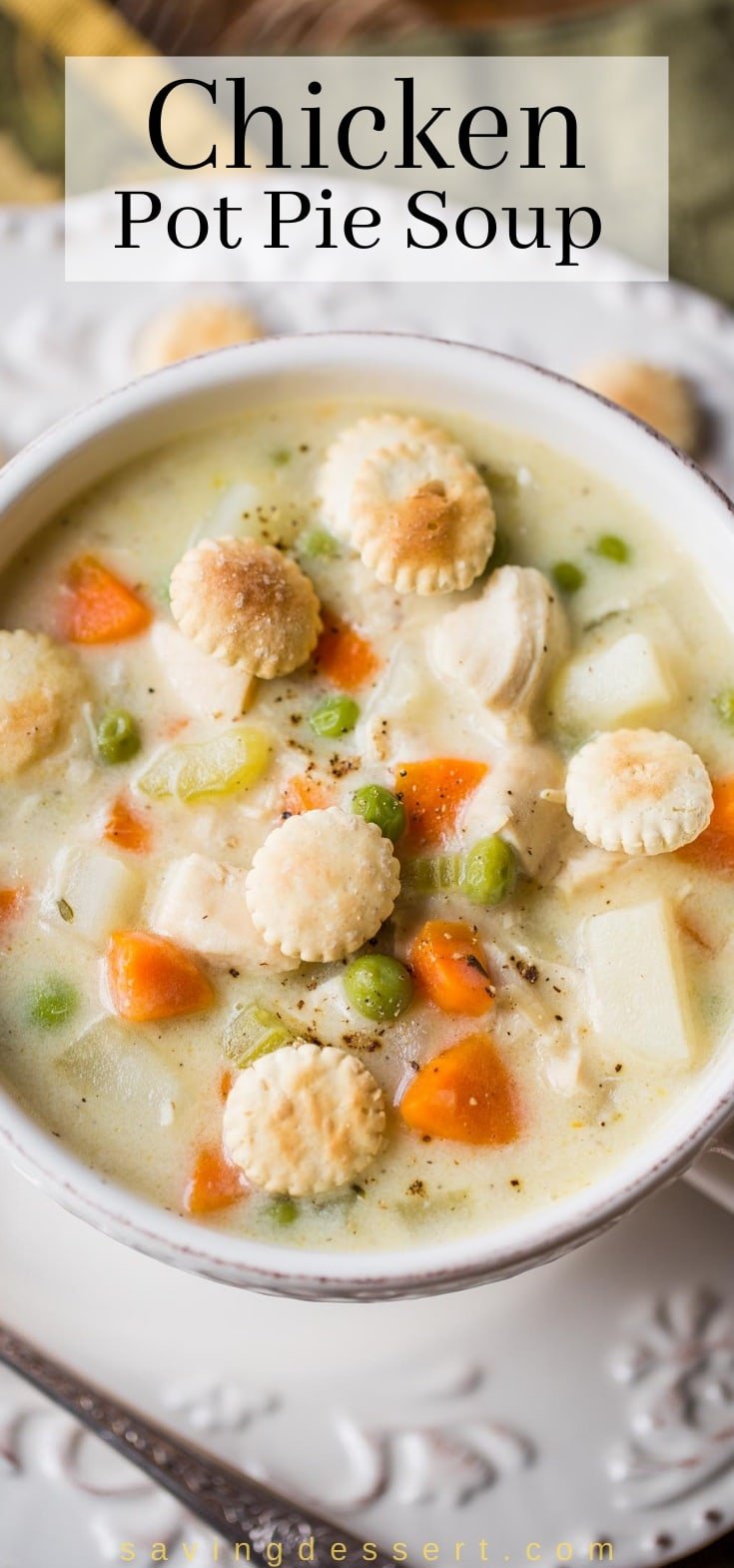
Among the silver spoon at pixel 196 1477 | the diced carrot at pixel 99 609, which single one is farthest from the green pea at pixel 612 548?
the silver spoon at pixel 196 1477

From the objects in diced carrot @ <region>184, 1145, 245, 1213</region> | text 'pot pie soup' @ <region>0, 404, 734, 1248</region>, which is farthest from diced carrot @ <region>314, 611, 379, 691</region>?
diced carrot @ <region>184, 1145, 245, 1213</region>

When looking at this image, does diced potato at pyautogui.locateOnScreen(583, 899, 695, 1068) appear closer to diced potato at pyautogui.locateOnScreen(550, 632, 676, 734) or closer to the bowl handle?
the bowl handle

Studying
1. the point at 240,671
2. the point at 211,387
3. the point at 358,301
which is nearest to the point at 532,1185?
the point at 240,671

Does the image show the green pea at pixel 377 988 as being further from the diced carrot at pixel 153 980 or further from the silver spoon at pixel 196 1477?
the silver spoon at pixel 196 1477

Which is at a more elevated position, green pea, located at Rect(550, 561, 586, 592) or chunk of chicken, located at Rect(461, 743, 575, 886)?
green pea, located at Rect(550, 561, 586, 592)

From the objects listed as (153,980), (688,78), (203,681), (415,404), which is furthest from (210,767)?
(688,78)

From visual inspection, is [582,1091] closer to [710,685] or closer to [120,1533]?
[710,685]
